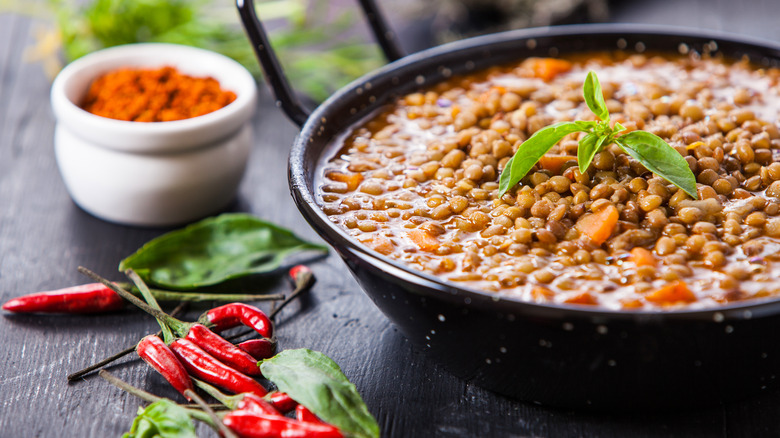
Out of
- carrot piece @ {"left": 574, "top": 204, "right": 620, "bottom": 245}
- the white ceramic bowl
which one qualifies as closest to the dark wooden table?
the white ceramic bowl

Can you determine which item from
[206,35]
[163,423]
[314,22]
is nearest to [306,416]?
[163,423]

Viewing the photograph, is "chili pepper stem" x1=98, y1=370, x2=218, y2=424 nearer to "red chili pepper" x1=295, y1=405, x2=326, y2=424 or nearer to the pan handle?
"red chili pepper" x1=295, y1=405, x2=326, y2=424

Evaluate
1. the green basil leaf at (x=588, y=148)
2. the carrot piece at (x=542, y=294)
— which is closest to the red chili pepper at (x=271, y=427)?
the carrot piece at (x=542, y=294)

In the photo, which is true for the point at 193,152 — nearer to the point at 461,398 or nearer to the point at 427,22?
the point at 461,398

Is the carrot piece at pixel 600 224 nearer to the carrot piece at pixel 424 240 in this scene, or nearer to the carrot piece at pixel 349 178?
the carrot piece at pixel 424 240

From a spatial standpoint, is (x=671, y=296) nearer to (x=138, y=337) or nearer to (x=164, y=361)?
(x=164, y=361)

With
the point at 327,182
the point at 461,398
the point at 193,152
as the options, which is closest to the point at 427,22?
the point at 193,152
